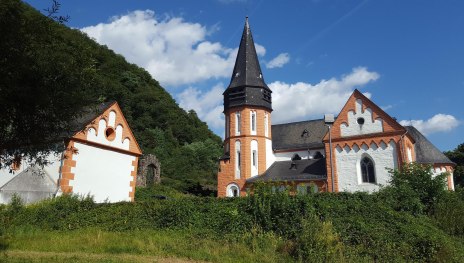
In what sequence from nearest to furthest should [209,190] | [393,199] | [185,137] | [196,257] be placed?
[196,257], [393,199], [209,190], [185,137]

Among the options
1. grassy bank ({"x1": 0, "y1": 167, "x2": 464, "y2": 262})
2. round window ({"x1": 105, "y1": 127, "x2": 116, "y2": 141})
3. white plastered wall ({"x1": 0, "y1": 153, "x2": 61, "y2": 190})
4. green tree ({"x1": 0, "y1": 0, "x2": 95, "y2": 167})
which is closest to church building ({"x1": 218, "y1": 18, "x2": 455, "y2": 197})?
grassy bank ({"x1": 0, "y1": 167, "x2": 464, "y2": 262})

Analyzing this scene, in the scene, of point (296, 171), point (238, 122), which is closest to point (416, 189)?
point (296, 171)

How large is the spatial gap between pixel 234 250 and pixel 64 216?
7.85m

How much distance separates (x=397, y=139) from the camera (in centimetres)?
2509

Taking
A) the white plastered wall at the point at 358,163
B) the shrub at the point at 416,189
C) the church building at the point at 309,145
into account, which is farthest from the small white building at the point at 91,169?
the white plastered wall at the point at 358,163

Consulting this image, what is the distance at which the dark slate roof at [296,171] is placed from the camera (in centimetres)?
2840

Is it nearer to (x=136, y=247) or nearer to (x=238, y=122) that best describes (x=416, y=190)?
(x=136, y=247)

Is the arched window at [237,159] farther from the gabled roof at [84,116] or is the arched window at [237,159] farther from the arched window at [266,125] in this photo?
the gabled roof at [84,116]

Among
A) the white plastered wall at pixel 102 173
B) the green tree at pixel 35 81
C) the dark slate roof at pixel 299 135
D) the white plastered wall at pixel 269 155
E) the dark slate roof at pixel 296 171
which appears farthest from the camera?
the dark slate roof at pixel 299 135

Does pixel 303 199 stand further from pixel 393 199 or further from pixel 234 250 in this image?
pixel 393 199

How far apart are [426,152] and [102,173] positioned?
86.9 ft

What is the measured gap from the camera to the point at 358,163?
26.2m

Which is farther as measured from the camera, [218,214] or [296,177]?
[296,177]

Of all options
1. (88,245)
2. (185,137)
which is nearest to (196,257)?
(88,245)
